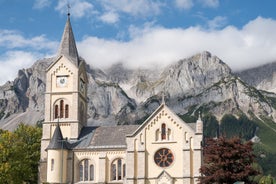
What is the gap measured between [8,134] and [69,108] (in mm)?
11734

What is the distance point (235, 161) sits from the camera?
180 feet

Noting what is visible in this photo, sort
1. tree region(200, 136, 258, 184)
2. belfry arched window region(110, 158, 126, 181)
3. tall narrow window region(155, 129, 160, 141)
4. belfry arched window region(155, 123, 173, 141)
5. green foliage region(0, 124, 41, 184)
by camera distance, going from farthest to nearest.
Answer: belfry arched window region(110, 158, 126, 181) → green foliage region(0, 124, 41, 184) → tall narrow window region(155, 129, 160, 141) → belfry arched window region(155, 123, 173, 141) → tree region(200, 136, 258, 184)

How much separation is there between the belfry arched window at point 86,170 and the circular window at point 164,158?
10.4 m

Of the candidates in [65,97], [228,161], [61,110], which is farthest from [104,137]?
[228,161]

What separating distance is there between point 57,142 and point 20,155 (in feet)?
28.1

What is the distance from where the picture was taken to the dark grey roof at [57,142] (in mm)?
74750

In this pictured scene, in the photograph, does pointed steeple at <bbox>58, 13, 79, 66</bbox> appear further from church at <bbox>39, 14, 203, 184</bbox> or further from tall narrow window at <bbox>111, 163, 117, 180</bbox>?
tall narrow window at <bbox>111, 163, 117, 180</bbox>

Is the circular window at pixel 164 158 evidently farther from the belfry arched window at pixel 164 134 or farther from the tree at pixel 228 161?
the tree at pixel 228 161

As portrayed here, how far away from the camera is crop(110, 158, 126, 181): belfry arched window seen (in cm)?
7425

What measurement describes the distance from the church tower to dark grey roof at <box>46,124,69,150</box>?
2.98 metres

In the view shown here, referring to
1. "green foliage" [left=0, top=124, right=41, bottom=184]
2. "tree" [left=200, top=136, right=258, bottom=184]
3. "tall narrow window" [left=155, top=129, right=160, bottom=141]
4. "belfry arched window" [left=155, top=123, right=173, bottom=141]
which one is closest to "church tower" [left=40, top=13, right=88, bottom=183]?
"green foliage" [left=0, top=124, right=41, bottom=184]

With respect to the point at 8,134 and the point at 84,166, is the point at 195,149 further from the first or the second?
the point at 8,134

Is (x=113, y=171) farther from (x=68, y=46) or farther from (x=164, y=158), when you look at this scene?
(x=68, y=46)

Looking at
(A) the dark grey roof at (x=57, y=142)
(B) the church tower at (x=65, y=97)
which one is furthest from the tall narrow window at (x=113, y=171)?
(B) the church tower at (x=65, y=97)
